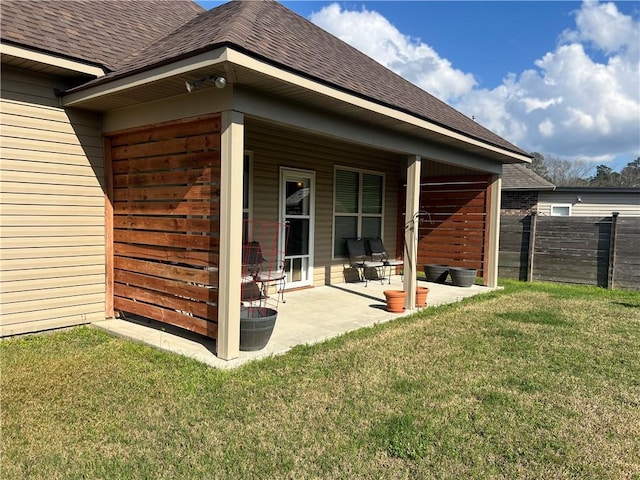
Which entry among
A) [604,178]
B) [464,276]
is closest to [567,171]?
[604,178]

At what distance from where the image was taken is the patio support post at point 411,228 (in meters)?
6.53

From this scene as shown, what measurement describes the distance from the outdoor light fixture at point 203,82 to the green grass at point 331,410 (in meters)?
2.40

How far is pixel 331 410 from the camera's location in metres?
3.12

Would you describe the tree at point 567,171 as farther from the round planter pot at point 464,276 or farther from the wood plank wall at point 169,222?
the wood plank wall at point 169,222

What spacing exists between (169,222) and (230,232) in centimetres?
109

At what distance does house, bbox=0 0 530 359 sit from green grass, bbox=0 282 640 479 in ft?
2.16

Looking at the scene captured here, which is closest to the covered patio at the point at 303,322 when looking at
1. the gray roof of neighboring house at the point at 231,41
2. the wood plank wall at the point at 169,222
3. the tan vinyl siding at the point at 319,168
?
the wood plank wall at the point at 169,222

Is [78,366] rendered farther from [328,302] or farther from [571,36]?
[571,36]

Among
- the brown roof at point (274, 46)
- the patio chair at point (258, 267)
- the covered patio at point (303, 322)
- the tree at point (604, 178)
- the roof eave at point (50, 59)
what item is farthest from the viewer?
the tree at point (604, 178)

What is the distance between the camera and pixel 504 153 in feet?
26.7

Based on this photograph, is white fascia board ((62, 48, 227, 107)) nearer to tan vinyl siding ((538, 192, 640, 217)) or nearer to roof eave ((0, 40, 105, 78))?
roof eave ((0, 40, 105, 78))

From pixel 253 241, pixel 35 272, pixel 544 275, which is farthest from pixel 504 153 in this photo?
pixel 35 272

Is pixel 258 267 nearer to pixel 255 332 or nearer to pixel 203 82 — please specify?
pixel 255 332

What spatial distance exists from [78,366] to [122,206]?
2.08 m
